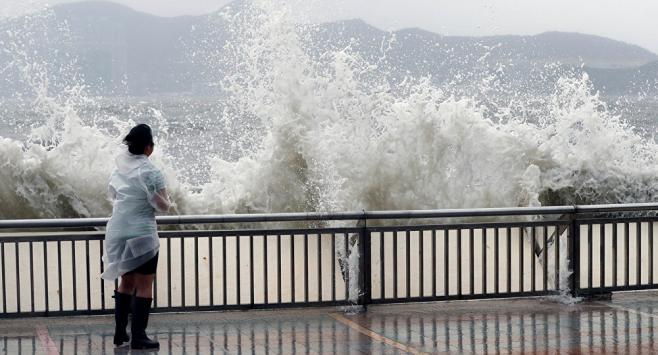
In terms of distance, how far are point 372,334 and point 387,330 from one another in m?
0.24

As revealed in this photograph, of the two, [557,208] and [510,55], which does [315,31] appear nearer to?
[557,208]

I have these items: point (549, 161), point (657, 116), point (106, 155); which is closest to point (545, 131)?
point (549, 161)

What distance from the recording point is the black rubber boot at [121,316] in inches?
328

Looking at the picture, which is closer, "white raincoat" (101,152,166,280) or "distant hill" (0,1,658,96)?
"white raincoat" (101,152,166,280)

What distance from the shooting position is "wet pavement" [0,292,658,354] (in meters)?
8.34

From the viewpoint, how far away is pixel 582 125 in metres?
23.6

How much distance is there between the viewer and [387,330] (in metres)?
9.12

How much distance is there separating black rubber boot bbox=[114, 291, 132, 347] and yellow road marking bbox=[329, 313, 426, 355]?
200 centimetres

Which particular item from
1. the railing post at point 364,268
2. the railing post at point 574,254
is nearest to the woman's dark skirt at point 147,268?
the railing post at point 364,268

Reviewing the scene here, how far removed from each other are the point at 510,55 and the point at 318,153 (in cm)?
5923

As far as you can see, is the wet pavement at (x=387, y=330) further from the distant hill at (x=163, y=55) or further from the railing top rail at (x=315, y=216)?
the distant hill at (x=163, y=55)

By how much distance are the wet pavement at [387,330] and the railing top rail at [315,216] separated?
89 centimetres

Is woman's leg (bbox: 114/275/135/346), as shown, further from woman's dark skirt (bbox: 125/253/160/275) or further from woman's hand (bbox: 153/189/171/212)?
woman's hand (bbox: 153/189/171/212)

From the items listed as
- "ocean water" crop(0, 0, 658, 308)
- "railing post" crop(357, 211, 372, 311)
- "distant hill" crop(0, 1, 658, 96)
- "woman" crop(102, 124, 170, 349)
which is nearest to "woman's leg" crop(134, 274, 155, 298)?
"woman" crop(102, 124, 170, 349)
